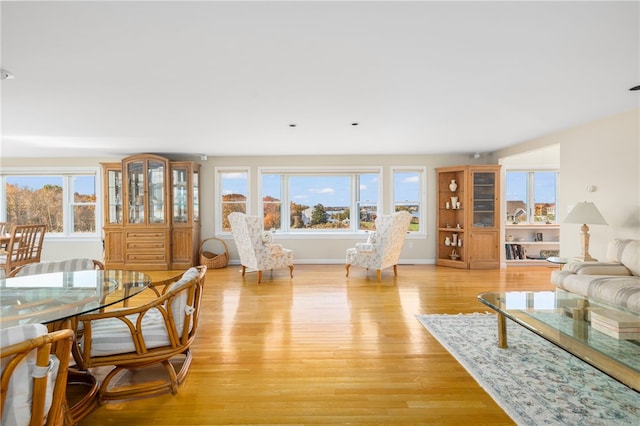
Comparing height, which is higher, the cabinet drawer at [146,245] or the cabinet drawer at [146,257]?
the cabinet drawer at [146,245]

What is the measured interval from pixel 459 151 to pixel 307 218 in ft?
10.9

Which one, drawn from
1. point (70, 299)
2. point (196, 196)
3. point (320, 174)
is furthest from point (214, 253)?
point (70, 299)

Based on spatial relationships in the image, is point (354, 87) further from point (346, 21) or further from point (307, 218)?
point (307, 218)

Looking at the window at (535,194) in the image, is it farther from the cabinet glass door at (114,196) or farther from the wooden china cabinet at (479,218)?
the cabinet glass door at (114,196)

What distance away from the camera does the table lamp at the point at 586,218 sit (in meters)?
3.65

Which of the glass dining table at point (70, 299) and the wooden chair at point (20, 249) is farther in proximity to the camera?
the wooden chair at point (20, 249)

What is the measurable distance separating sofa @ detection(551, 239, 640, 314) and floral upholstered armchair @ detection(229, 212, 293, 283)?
373cm

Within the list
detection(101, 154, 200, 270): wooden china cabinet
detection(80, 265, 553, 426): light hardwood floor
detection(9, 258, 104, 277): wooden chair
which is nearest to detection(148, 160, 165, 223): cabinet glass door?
detection(101, 154, 200, 270): wooden china cabinet

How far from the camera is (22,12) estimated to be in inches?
68.1

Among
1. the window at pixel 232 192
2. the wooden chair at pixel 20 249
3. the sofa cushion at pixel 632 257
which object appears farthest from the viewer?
the window at pixel 232 192

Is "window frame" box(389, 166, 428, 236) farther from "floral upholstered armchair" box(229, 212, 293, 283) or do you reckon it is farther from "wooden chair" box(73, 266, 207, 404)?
"wooden chair" box(73, 266, 207, 404)

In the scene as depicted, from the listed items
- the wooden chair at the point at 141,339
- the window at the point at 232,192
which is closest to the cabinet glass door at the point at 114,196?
the window at the point at 232,192

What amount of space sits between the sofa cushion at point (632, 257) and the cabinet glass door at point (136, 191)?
7175mm

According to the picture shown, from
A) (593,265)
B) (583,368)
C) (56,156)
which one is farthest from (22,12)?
(56,156)
